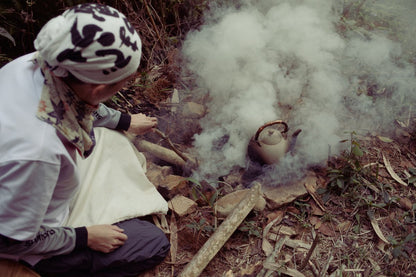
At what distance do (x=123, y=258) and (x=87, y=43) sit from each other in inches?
55.9

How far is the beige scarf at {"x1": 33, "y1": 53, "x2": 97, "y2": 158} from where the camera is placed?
A: 1.53m

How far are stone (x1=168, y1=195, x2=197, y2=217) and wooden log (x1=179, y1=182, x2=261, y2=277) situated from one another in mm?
371

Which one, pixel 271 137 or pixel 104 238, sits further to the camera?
pixel 271 137

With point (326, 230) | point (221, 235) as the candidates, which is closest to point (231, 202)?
point (221, 235)

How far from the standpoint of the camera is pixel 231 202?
105 inches

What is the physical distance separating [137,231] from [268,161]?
1.35 m

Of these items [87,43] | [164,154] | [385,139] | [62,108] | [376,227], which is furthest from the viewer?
[385,139]

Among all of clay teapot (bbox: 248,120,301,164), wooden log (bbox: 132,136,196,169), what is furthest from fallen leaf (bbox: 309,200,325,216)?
wooden log (bbox: 132,136,196,169)

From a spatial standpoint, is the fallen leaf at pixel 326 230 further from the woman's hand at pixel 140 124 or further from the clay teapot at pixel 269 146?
the woman's hand at pixel 140 124

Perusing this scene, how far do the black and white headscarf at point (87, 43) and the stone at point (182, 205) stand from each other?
1.44 meters

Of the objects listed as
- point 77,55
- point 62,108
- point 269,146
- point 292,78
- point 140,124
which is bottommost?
point 269,146

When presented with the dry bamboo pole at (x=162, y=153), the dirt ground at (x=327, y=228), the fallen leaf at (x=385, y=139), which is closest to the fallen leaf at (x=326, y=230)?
the dirt ground at (x=327, y=228)

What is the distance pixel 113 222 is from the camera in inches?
85.3

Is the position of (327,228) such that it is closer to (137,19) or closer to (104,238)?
(104,238)
